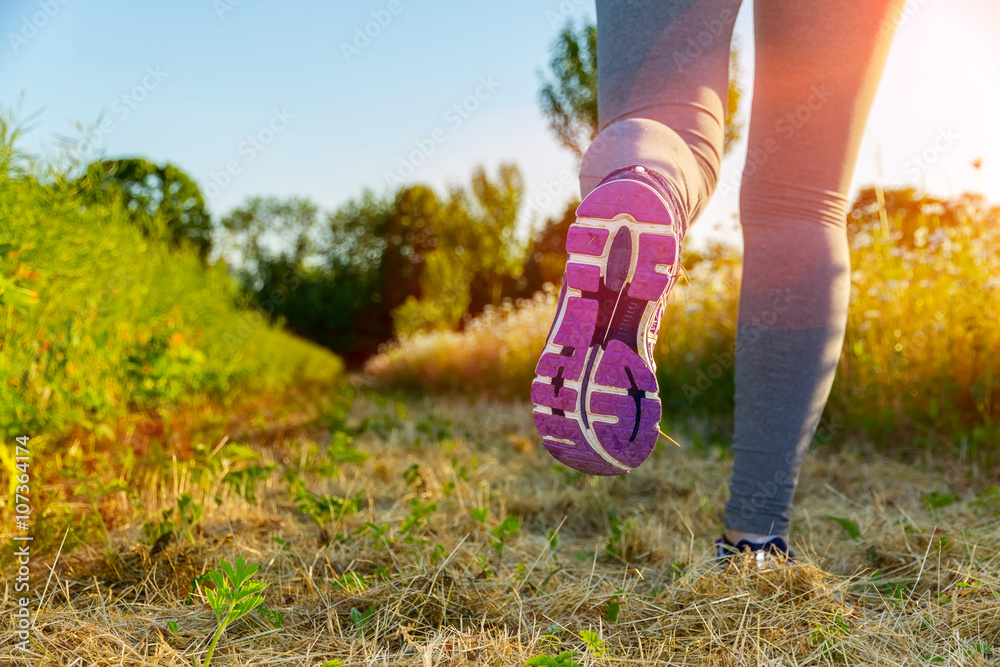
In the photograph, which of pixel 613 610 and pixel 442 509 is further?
pixel 442 509

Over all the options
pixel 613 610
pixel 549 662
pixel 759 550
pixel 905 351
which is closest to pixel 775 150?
pixel 759 550

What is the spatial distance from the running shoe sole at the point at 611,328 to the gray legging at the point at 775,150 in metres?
0.20

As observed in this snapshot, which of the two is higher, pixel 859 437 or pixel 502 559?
pixel 859 437

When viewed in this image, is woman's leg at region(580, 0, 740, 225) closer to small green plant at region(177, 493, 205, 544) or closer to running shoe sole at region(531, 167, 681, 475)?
running shoe sole at region(531, 167, 681, 475)

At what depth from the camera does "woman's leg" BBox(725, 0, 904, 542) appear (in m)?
1.22

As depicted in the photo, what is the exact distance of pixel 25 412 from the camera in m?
1.87

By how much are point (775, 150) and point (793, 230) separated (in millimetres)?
163

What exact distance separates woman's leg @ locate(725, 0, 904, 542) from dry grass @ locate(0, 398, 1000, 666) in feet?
0.74

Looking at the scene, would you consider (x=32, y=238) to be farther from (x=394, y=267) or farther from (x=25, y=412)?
(x=394, y=267)

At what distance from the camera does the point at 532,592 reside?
1159mm

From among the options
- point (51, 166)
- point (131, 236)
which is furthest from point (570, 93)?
point (51, 166)

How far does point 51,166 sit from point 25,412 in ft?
3.31

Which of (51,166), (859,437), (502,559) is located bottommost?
(502,559)

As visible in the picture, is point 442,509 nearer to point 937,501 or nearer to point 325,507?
point 325,507
